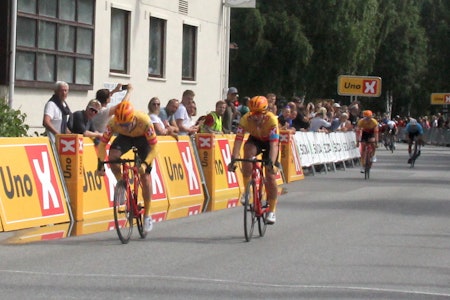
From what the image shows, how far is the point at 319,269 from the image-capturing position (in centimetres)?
1130

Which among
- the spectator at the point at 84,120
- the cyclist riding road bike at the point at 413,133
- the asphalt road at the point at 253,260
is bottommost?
the asphalt road at the point at 253,260

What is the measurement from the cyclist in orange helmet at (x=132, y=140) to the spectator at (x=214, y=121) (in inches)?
340

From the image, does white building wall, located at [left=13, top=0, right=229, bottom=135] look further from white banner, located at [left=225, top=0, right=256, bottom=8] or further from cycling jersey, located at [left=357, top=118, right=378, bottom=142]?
cycling jersey, located at [left=357, top=118, right=378, bottom=142]

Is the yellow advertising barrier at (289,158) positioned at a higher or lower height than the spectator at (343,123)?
lower

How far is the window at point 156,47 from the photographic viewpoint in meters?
30.6

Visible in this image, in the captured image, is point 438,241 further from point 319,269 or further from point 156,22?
point 156,22

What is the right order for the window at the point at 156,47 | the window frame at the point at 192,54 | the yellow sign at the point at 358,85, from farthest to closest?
the yellow sign at the point at 358,85, the window frame at the point at 192,54, the window at the point at 156,47

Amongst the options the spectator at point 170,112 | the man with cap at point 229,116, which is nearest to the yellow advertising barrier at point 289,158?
the man with cap at point 229,116

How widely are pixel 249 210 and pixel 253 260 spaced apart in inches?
82.4

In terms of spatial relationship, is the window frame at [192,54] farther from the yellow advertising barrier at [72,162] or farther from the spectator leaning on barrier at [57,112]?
the yellow advertising barrier at [72,162]

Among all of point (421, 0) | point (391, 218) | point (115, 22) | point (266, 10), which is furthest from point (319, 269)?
point (421, 0)

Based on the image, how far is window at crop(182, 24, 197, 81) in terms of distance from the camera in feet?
109

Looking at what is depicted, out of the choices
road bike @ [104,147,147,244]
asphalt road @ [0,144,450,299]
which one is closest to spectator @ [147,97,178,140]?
asphalt road @ [0,144,450,299]

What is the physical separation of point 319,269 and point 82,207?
4.97 m
